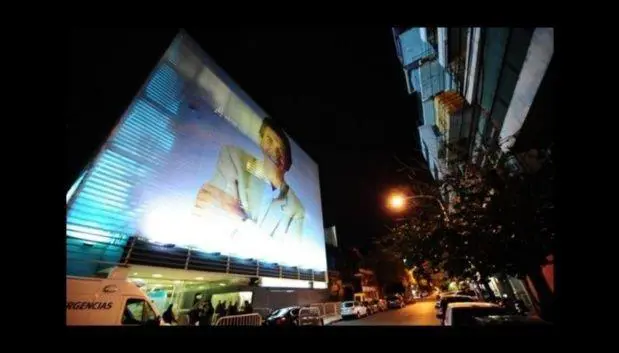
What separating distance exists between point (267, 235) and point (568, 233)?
24878mm

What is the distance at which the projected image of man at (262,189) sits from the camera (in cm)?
2203

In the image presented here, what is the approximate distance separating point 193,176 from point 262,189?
8.29 meters

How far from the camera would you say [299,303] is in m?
30.2

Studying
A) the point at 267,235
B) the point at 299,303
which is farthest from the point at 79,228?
the point at 299,303

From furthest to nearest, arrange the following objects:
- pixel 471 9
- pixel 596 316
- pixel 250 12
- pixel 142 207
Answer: pixel 142 207 < pixel 250 12 < pixel 471 9 < pixel 596 316

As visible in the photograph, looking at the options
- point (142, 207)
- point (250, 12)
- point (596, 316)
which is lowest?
point (596, 316)

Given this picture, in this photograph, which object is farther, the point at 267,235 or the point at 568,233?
the point at 267,235

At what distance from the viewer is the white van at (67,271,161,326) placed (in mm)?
8016

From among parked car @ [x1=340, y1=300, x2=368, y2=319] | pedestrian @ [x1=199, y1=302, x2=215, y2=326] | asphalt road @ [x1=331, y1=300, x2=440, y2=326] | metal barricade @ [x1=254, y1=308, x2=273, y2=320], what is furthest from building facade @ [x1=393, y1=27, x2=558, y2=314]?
metal barricade @ [x1=254, y1=308, x2=273, y2=320]

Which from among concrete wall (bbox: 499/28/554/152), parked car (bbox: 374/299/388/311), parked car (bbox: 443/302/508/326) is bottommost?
parked car (bbox: 443/302/508/326)

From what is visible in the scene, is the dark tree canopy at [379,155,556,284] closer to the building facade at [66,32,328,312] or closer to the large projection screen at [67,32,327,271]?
the building facade at [66,32,328,312]

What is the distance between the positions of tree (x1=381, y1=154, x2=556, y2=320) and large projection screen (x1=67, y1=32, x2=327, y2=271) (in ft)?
42.7

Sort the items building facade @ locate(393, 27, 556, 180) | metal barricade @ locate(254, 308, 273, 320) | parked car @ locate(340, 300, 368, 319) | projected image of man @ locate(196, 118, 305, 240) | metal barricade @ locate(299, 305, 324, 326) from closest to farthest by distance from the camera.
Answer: building facade @ locate(393, 27, 556, 180), metal barricade @ locate(299, 305, 324, 326), projected image of man @ locate(196, 118, 305, 240), metal barricade @ locate(254, 308, 273, 320), parked car @ locate(340, 300, 368, 319)

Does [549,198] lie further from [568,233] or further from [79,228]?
[79,228]
